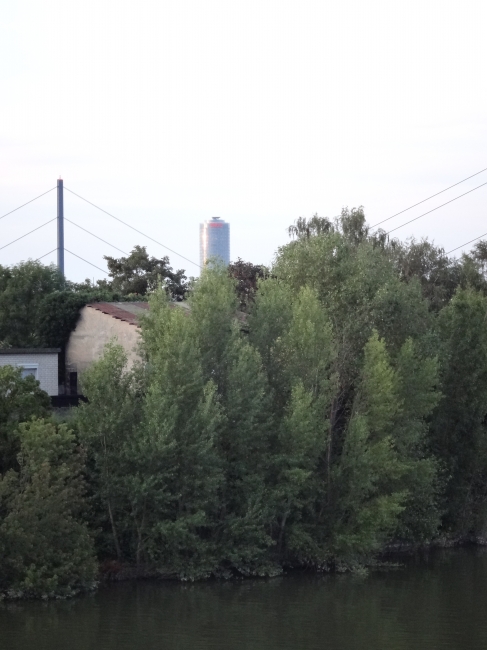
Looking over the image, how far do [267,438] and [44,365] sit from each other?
1321 centimetres

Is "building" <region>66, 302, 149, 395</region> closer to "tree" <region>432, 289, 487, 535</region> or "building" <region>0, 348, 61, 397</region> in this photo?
"building" <region>0, 348, 61, 397</region>

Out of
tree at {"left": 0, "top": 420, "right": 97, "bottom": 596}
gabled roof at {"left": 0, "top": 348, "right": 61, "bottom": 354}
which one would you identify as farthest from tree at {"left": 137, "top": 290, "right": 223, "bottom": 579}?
gabled roof at {"left": 0, "top": 348, "right": 61, "bottom": 354}

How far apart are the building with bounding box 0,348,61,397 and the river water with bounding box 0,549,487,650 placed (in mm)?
14175

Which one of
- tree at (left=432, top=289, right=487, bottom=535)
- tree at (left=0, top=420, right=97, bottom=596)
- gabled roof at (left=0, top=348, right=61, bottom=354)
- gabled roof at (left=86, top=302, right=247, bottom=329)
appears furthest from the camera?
gabled roof at (left=86, top=302, right=247, bottom=329)

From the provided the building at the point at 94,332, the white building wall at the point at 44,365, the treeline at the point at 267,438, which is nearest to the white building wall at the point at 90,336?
the building at the point at 94,332

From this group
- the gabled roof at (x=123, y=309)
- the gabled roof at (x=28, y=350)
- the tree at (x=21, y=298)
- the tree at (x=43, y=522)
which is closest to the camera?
the tree at (x=43, y=522)

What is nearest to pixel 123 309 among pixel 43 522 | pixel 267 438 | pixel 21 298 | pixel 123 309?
pixel 123 309

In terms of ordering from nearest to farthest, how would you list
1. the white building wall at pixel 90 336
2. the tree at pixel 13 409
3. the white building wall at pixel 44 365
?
the tree at pixel 13 409 → the white building wall at pixel 44 365 → the white building wall at pixel 90 336

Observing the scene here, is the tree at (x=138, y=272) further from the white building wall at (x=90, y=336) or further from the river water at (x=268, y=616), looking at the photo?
the river water at (x=268, y=616)

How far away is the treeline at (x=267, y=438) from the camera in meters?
32.5

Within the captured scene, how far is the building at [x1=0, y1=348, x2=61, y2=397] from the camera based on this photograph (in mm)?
44875

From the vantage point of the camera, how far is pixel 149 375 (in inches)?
1421

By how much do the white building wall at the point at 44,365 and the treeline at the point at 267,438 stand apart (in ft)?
28.6

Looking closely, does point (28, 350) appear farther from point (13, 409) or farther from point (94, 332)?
point (13, 409)
